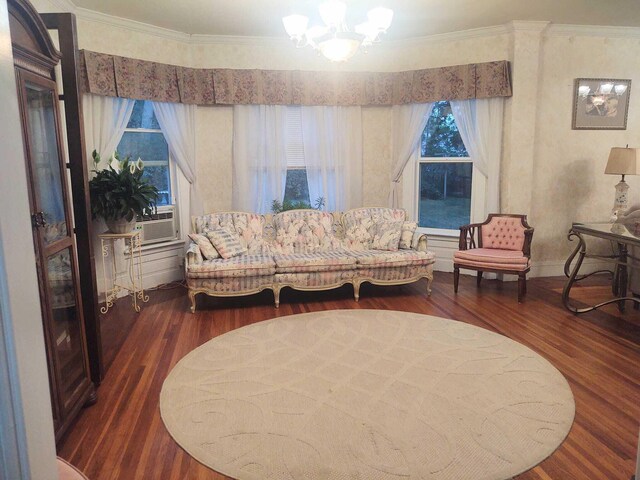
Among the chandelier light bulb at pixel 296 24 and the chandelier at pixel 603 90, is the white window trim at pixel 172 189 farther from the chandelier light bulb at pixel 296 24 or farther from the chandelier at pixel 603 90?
the chandelier at pixel 603 90

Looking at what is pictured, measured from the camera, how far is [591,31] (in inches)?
201

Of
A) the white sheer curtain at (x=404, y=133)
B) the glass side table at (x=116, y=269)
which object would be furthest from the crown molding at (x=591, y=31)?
the glass side table at (x=116, y=269)

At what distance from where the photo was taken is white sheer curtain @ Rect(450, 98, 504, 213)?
17.3 feet

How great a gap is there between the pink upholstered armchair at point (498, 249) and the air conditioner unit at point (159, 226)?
3.20 metres

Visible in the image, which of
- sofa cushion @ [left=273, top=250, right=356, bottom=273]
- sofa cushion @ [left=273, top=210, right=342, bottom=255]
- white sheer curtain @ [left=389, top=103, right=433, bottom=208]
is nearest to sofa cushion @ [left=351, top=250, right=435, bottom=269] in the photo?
sofa cushion @ [left=273, top=250, right=356, bottom=273]

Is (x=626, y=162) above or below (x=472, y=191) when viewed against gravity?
above

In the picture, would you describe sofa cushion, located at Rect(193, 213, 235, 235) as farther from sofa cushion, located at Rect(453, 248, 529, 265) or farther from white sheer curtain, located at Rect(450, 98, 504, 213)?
white sheer curtain, located at Rect(450, 98, 504, 213)

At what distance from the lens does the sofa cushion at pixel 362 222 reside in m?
5.14

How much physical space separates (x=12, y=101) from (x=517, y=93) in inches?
208

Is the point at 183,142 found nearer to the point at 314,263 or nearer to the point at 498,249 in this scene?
the point at 314,263

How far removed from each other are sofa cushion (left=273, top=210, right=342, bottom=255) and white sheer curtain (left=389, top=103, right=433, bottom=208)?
1143 millimetres

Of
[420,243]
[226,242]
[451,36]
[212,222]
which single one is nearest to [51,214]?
[226,242]

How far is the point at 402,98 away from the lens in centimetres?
554

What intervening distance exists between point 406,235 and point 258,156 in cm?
200
